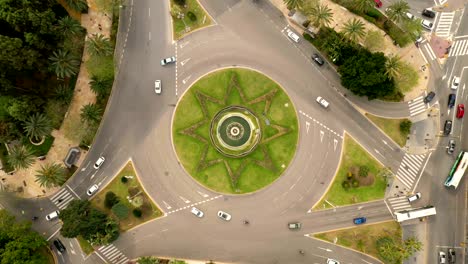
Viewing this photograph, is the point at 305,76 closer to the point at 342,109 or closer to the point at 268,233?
the point at 342,109

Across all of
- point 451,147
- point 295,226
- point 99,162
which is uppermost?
point 451,147

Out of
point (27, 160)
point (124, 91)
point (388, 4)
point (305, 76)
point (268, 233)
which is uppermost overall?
point (388, 4)

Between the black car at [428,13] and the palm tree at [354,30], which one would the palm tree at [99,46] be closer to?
the palm tree at [354,30]

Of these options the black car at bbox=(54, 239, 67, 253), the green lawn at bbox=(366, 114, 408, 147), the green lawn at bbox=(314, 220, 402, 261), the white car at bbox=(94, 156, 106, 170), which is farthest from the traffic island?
the black car at bbox=(54, 239, 67, 253)

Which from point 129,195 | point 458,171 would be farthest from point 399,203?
point 129,195

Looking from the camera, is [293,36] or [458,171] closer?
[458,171]

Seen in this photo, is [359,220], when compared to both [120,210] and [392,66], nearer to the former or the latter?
[392,66]

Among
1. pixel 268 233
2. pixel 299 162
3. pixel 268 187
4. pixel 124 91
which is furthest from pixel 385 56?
pixel 124 91

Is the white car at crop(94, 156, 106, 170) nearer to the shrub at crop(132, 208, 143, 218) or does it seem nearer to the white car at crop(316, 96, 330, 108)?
the shrub at crop(132, 208, 143, 218)
